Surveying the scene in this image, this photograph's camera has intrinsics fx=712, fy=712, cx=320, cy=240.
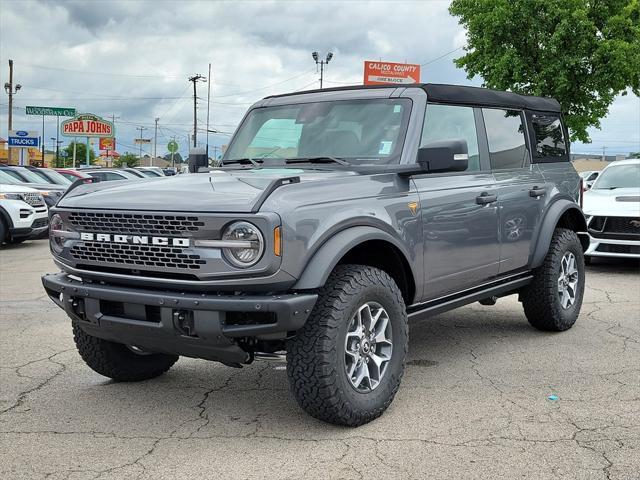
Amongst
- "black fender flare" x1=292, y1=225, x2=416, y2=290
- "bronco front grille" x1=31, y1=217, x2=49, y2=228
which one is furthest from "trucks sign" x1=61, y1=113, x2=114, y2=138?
"black fender flare" x1=292, y1=225, x2=416, y2=290

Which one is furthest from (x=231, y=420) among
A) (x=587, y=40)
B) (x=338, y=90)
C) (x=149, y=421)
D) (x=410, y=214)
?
(x=587, y=40)

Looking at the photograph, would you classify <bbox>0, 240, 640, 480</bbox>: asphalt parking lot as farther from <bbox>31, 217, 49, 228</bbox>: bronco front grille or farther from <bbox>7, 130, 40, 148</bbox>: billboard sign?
<bbox>7, 130, 40, 148</bbox>: billboard sign

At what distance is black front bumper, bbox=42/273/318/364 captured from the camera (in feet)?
11.1

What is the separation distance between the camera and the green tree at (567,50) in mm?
25094

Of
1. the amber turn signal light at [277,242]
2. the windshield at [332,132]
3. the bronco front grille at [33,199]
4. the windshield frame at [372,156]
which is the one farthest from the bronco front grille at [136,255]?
A: the bronco front grille at [33,199]

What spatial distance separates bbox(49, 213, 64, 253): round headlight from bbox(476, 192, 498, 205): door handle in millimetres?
2687

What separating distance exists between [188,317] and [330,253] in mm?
768

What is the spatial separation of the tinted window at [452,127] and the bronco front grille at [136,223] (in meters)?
1.80

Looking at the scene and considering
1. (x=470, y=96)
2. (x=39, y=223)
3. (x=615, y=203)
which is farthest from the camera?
(x=39, y=223)

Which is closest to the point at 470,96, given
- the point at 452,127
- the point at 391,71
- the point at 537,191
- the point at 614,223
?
the point at 452,127

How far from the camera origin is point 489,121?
542 cm

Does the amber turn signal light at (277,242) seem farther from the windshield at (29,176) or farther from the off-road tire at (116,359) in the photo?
the windshield at (29,176)

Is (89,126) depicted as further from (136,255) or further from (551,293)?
(136,255)

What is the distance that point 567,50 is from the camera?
25.8m
